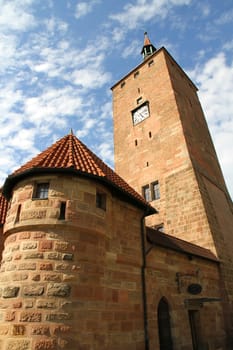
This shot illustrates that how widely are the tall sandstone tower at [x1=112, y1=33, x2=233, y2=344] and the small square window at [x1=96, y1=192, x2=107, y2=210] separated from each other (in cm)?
687

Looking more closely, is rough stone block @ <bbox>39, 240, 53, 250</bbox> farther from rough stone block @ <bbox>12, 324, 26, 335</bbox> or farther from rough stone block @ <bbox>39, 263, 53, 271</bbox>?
rough stone block @ <bbox>12, 324, 26, 335</bbox>

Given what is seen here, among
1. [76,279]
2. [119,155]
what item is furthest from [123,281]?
[119,155]

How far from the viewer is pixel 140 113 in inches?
751

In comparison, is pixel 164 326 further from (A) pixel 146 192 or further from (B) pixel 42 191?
(A) pixel 146 192

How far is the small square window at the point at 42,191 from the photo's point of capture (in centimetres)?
624

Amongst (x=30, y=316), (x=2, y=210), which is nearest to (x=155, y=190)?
(x=2, y=210)

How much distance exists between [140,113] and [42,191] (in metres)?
14.1

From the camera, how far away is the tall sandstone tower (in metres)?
12.4

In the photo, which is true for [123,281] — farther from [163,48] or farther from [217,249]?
[163,48]

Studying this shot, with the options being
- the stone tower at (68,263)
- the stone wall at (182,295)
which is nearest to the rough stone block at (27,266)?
the stone tower at (68,263)

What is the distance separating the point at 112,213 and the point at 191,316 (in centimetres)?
510

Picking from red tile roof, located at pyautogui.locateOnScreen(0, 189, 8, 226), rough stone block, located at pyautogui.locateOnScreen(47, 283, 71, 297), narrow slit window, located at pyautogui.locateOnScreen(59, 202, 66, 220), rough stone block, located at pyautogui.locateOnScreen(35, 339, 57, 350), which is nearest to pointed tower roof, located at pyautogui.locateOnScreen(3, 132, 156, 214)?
narrow slit window, located at pyautogui.locateOnScreen(59, 202, 66, 220)

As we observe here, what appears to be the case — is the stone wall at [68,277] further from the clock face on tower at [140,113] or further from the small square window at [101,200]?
the clock face on tower at [140,113]

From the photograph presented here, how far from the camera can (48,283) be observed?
527 cm
